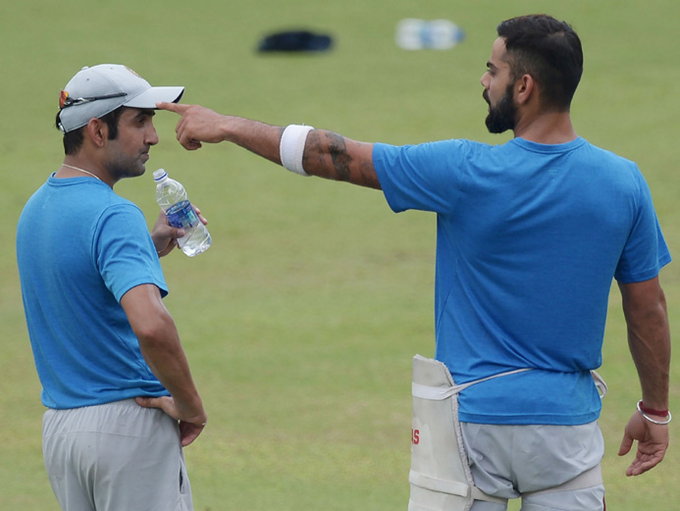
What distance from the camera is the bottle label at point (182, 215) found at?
18.0 ft

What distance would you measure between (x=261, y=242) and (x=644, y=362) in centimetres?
988

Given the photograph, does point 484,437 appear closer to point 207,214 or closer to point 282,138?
point 282,138

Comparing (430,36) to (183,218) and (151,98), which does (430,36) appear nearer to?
(183,218)

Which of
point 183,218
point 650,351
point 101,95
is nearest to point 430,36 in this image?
point 183,218

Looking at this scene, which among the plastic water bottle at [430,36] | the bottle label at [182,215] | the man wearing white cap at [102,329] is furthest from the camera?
the plastic water bottle at [430,36]

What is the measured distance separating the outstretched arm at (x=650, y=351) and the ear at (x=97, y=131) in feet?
6.61

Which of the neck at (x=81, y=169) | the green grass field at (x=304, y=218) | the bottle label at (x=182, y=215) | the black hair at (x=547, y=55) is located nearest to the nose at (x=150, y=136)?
the neck at (x=81, y=169)

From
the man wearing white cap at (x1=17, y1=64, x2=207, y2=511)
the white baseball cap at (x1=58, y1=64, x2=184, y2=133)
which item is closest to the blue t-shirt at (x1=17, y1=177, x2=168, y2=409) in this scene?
the man wearing white cap at (x1=17, y1=64, x2=207, y2=511)

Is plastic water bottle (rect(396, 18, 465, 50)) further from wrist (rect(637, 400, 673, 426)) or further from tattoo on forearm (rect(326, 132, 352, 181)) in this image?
tattoo on forearm (rect(326, 132, 352, 181))

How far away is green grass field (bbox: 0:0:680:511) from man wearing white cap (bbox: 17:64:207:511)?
293 centimetres

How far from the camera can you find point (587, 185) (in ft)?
14.4

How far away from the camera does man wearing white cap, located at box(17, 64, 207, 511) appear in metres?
4.52

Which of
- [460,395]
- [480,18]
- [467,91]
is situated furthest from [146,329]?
[480,18]

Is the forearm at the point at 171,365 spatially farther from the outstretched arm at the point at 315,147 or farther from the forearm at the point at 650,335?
the forearm at the point at 650,335
